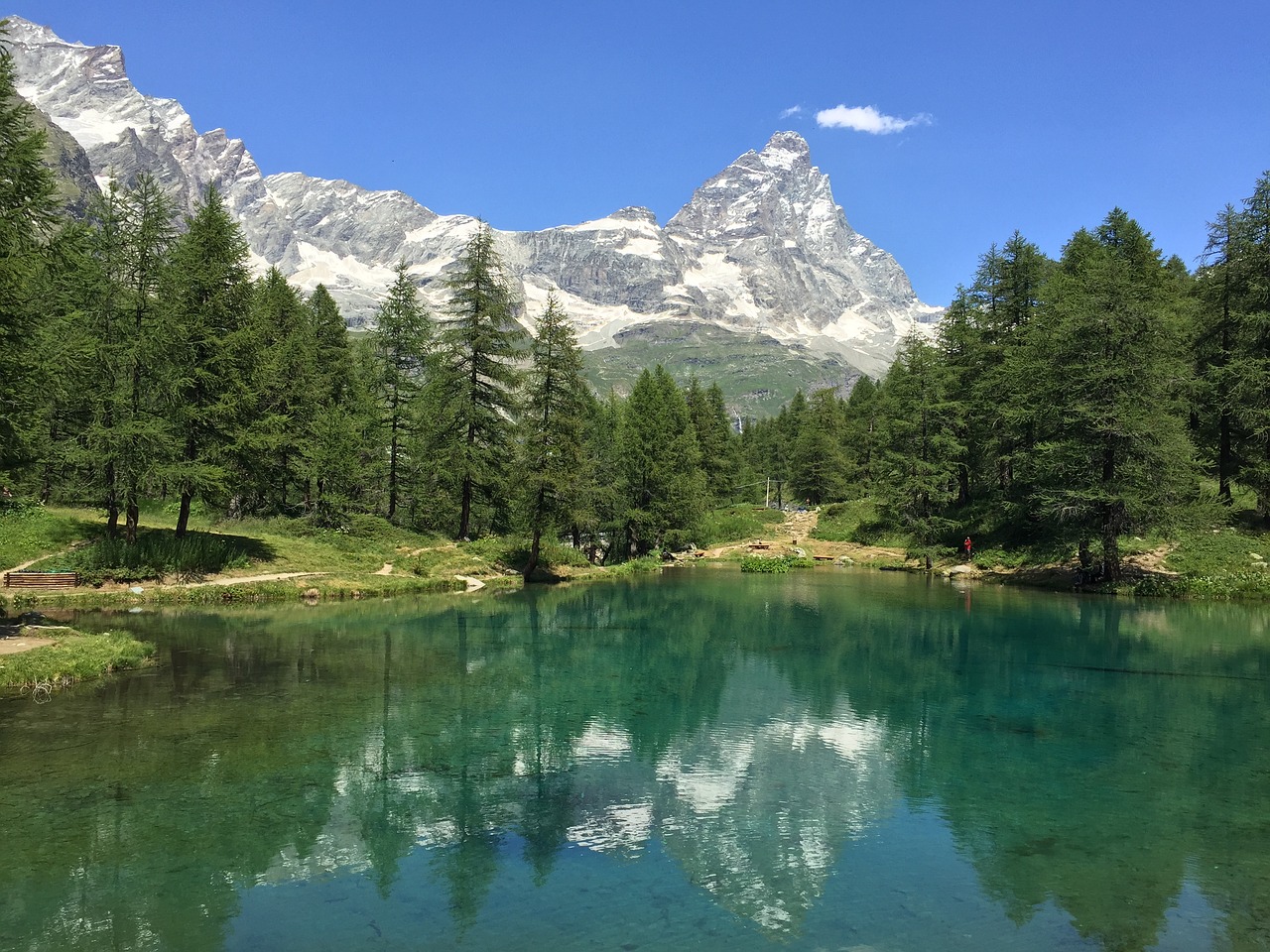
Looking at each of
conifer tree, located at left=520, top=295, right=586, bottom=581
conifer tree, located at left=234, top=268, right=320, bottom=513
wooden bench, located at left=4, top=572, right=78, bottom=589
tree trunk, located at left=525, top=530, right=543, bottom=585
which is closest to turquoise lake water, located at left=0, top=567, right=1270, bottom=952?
wooden bench, located at left=4, top=572, right=78, bottom=589

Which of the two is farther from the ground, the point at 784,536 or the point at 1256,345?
the point at 1256,345

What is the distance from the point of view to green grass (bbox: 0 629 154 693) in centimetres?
1616

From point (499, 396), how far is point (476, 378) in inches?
67.8

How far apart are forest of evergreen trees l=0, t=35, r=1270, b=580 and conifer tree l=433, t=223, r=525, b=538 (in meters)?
0.18

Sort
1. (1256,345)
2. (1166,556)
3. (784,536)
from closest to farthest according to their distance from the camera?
1. (1166,556)
2. (1256,345)
3. (784,536)

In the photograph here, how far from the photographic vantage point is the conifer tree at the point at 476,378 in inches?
1729

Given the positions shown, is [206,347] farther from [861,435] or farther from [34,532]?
[861,435]

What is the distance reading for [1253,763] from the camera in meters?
13.3

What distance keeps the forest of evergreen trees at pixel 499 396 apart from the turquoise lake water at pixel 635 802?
12203 millimetres

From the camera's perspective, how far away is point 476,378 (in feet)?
148

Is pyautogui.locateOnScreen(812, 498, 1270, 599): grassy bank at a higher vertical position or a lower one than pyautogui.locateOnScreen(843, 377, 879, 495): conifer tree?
lower

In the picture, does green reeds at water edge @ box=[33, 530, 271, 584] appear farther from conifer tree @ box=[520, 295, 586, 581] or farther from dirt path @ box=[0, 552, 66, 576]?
conifer tree @ box=[520, 295, 586, 581]

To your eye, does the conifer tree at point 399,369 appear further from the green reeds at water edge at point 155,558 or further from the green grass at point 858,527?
the green grass at point 858,527

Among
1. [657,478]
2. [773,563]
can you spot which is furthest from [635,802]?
[657,478]
